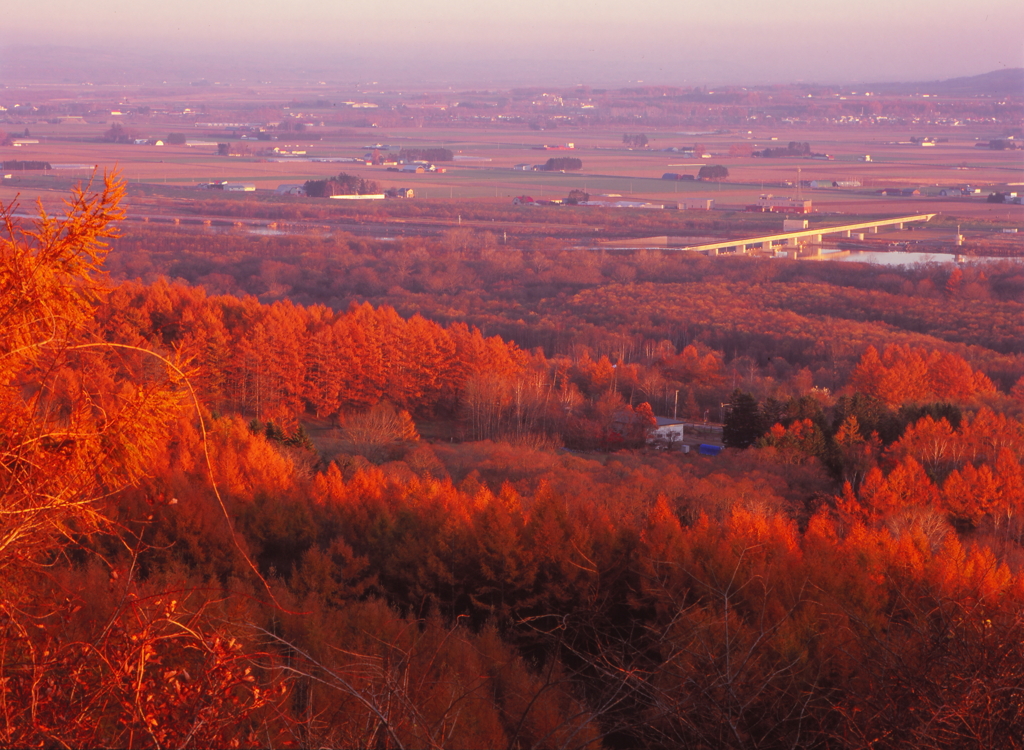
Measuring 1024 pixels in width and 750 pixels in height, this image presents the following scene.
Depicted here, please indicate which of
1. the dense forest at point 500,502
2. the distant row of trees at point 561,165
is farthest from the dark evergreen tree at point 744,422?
the distant row of trees at point 561,165

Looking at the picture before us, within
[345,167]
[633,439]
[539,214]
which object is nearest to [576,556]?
[633,439]

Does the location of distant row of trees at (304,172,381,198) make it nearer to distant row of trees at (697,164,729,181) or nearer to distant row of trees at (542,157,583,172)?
distant row of trees at (542,157,583,172)

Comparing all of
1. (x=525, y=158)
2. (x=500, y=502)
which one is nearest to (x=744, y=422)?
(x=500, y=502)

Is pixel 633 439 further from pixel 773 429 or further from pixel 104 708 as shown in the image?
pixel 104 708

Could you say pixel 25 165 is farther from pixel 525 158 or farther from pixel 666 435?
pixel 525 158

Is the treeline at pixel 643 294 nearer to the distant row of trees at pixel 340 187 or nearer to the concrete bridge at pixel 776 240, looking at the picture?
the concrete bridge at pixel 776 240

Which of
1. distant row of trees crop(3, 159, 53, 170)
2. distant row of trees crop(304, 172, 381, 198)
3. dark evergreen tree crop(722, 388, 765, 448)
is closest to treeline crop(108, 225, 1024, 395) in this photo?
dark evergreen tree crop(722, 388, 765, 448)
